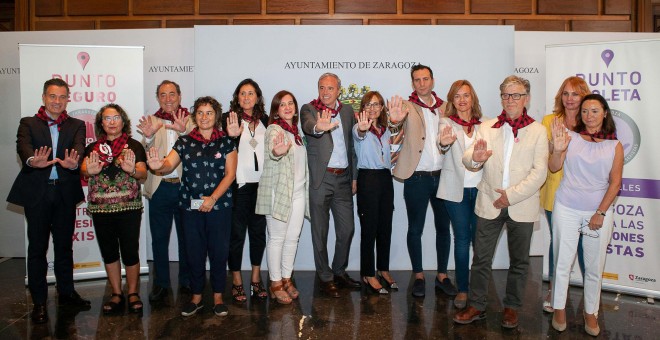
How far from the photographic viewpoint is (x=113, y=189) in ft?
12.4

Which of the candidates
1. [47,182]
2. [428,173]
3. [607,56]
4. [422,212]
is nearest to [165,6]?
[47,182]

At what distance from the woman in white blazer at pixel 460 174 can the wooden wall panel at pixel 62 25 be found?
471 centimetres

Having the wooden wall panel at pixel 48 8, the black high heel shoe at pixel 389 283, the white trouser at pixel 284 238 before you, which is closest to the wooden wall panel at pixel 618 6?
the black high heel shoe at pixel 389 283

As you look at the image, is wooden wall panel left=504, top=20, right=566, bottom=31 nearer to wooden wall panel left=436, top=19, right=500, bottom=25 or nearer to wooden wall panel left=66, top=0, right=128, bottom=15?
wooden wall panel left=436, top=19, right=500, bottom=25

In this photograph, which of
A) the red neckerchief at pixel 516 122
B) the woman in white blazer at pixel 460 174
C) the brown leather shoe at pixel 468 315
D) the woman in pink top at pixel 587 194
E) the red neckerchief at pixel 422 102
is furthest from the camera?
the red neckerchief at pixel 422 102

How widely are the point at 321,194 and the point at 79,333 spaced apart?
6.52ft

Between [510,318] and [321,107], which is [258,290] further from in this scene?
[510,318]

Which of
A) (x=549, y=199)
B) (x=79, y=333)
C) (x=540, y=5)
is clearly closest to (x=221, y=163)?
(x=79, y=333)

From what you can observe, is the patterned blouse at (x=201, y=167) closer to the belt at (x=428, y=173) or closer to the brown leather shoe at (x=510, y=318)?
the belt at (x=428, y=173)

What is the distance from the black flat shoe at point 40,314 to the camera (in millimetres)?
3704

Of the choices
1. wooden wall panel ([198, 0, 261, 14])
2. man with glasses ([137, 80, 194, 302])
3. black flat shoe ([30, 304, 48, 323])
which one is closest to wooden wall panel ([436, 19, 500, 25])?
wooden wall panel ([198, 0, 261, 14])

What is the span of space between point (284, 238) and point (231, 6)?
3424mm

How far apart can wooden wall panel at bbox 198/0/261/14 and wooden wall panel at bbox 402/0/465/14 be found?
1818 millimetres

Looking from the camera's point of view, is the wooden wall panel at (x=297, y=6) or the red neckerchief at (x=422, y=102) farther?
the wooden wall panel at (x=297, y=6)
